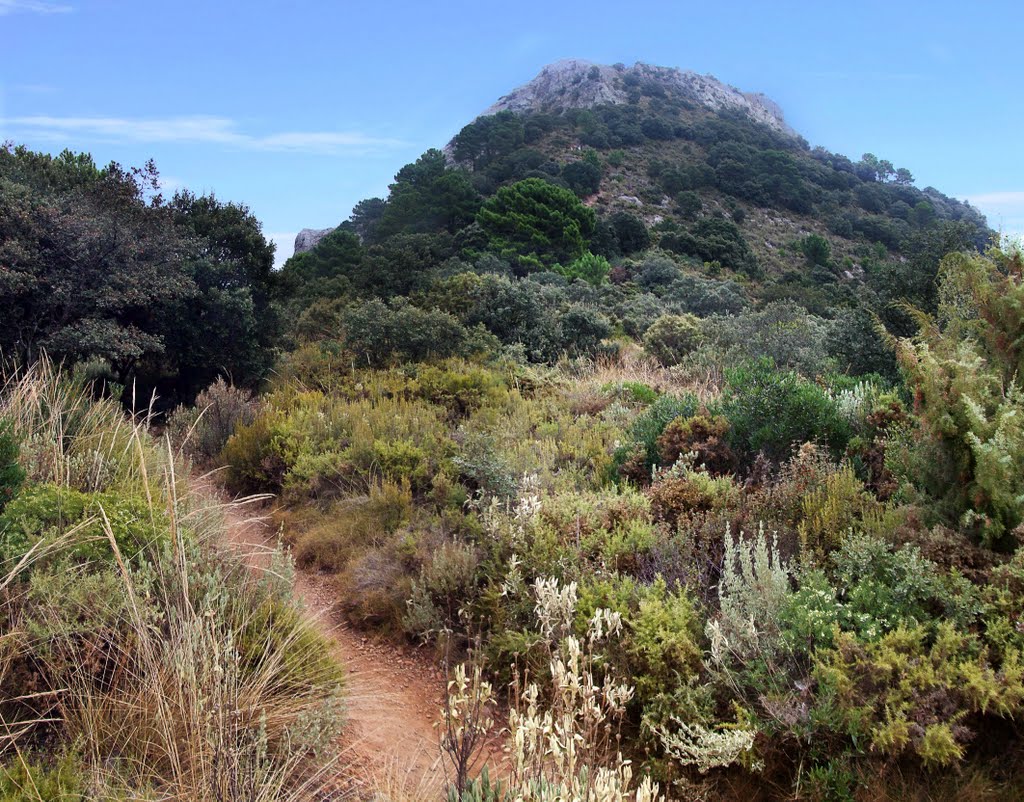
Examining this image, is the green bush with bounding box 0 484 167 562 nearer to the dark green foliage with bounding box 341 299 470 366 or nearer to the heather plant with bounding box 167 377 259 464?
the heather plant with bounding box 167 377 259 464

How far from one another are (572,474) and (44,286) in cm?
791

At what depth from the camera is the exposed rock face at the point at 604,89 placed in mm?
73500

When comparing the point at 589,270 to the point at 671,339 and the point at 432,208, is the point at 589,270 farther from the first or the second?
the point at 671,339

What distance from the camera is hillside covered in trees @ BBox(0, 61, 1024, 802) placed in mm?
2779

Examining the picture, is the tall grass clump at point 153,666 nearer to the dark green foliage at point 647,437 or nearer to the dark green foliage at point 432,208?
the dark green foliage at point 647,437

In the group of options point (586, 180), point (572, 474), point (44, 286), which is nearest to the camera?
point (572, 474)

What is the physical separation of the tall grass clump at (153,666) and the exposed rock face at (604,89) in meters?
72.0

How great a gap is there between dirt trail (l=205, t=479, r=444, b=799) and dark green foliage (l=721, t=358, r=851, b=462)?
11.0 feet

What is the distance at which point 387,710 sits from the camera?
3.88 metres

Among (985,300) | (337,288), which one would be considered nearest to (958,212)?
(337,288)

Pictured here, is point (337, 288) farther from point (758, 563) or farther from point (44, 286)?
point (758, 563)

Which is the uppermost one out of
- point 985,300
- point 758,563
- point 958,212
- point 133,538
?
point 958,212

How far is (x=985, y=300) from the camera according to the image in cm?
468

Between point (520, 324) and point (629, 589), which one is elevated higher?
point (520, 324)
